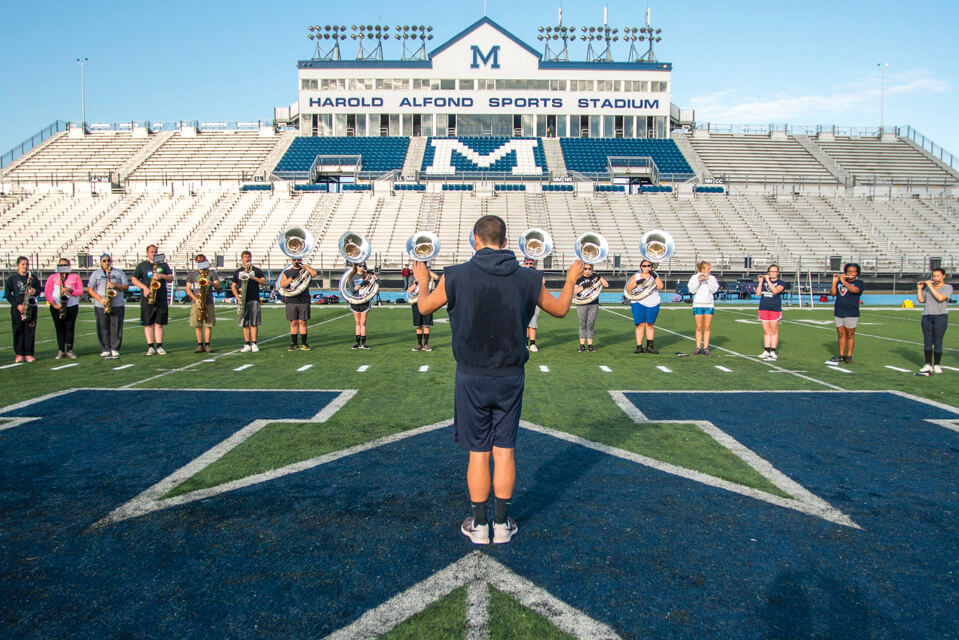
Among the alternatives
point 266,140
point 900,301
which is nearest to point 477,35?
point 266,140

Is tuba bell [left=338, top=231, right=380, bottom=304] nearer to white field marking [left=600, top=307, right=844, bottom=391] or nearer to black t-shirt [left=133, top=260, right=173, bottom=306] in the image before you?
black t-shirt [left=133, top=260, right=173, bottom=306]

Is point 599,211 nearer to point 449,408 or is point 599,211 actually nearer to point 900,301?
point 900,301

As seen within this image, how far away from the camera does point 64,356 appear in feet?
35.4

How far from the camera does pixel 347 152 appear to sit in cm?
4884

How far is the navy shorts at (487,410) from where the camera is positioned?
354 centimetres

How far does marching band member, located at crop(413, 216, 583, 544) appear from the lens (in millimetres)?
3523

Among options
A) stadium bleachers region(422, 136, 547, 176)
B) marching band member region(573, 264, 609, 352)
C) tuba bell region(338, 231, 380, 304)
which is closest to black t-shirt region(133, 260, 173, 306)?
tuba bell region(338, 231, 380, 304)

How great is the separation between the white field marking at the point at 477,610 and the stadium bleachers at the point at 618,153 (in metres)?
45.7

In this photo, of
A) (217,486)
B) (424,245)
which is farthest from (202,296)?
(217,486)

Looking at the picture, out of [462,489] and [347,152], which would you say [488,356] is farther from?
[347,152]

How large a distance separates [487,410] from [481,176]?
42.9 metres

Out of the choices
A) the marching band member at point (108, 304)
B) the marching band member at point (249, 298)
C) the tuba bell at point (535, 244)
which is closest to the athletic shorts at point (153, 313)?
the marching band member at point (108, 304)

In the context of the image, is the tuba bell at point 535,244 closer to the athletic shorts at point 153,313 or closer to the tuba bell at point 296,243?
the tuba bell at point 296,243

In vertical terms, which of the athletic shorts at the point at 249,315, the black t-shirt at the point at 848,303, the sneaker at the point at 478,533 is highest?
the black t-shirt at the point at 848,303
